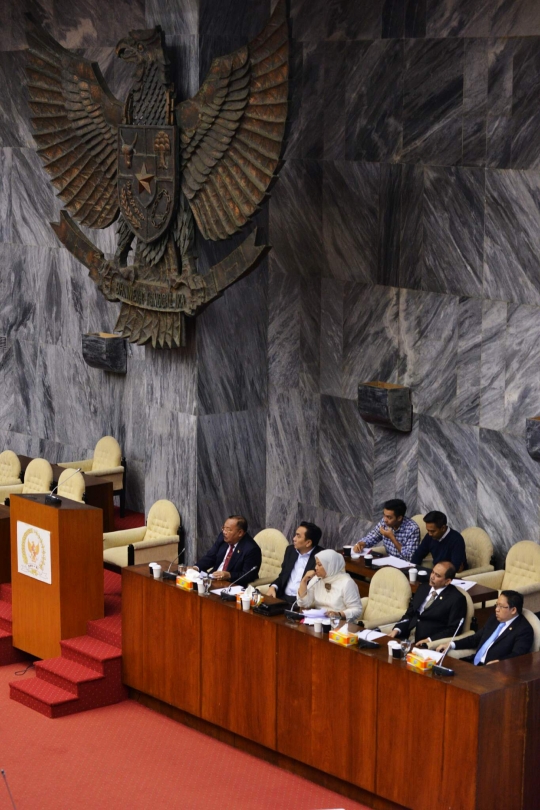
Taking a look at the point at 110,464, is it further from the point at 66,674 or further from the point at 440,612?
the point at 440,612

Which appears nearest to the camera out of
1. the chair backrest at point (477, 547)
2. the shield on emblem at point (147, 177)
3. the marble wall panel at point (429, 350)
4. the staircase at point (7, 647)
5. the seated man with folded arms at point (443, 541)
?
the seated man with folded arms at point (443, 541)

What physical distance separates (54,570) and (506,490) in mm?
3456

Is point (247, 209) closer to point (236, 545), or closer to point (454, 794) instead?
point (236, 545)

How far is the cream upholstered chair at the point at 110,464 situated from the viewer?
519 inches

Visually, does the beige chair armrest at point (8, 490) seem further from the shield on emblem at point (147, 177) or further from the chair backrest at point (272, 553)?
the chair backrest at point (272, 553)

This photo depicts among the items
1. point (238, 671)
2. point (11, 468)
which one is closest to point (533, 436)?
point (238, 671)

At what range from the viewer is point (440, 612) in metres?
8.41

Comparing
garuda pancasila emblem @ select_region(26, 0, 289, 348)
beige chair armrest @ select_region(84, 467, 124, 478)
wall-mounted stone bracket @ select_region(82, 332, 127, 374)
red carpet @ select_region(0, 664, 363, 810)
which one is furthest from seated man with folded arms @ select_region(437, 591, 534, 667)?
wall-mounted stone bracket @ select_region(82, 332, 127, 374)

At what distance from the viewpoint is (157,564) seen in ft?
30.6

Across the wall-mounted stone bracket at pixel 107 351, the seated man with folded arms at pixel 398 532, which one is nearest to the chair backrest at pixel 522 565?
the seated man with folded arms at pixel 398 532

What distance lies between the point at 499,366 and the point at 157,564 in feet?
9.96

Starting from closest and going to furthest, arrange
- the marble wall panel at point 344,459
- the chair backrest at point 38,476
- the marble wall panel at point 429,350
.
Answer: the marble wall panel at point 429,350 < the marble wall panel at point 344,459 < the chair backrest at point 38,476

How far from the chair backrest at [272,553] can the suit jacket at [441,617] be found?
1733 millimetres

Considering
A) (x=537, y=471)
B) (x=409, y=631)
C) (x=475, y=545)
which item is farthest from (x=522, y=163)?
(x=409, y=631)
